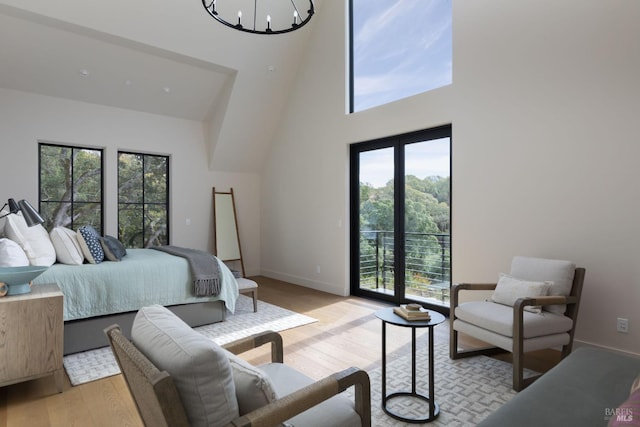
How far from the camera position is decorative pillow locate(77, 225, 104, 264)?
351cm

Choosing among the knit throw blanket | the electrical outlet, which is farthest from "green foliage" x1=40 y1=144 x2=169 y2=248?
the electrical outlet

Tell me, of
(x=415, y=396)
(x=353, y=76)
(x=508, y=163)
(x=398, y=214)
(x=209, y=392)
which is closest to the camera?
(x=209, y=392)

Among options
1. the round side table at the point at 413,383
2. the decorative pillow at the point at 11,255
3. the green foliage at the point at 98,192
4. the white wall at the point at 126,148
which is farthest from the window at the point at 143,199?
the round side table at the point at 413,383

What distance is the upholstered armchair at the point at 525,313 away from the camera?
2.56 meters

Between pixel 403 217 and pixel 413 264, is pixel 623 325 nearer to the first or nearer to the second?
pixel 413 264

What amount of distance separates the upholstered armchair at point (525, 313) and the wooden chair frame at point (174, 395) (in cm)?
161

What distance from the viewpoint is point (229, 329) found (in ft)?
12.7

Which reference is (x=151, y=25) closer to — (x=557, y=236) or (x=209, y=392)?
(x=209, y=392)

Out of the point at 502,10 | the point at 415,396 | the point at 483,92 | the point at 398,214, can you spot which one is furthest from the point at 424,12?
the point at 415,396

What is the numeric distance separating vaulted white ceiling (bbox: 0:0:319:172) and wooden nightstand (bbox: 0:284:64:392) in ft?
10.4

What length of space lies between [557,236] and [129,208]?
577 cm

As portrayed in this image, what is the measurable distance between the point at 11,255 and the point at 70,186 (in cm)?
285

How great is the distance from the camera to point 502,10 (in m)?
3.64

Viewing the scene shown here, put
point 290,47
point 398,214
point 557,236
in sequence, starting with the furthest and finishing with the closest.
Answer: point 290,47 → point 398,214 → point 557,236
